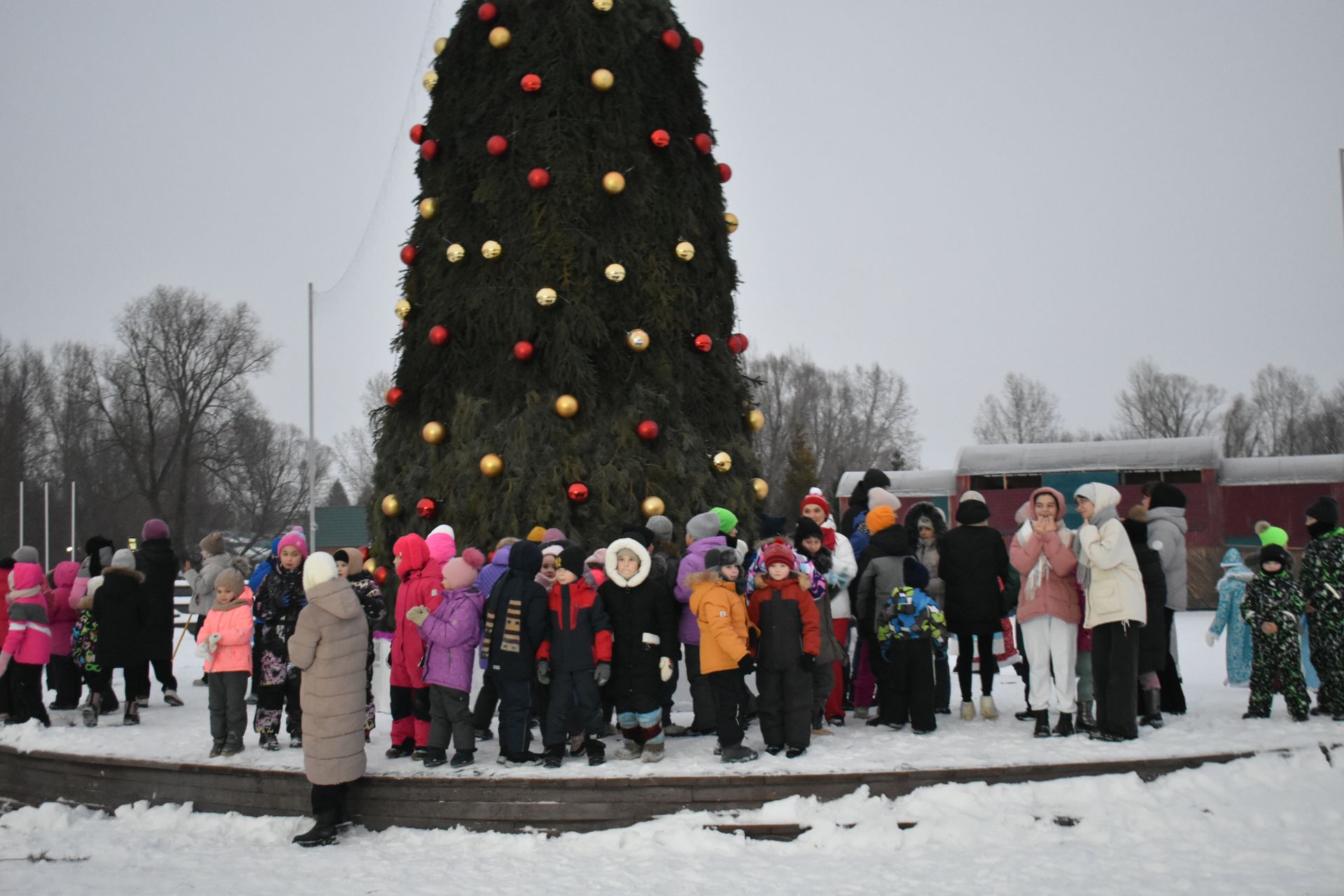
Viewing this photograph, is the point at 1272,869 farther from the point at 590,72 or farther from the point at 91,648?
the point at 91,648

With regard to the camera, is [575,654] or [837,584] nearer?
[575,654]

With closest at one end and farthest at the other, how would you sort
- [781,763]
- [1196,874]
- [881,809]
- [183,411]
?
[1196,874], [881,809], [781,763], [183,411]

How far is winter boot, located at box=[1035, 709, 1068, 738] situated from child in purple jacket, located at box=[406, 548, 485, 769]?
Result: 410 centimetres

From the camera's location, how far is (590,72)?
1069 cm

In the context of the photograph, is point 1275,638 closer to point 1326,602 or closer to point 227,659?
point 1326,602

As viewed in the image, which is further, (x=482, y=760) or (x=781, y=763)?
(x=482, y=760)

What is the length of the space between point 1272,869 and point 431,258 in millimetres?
8624

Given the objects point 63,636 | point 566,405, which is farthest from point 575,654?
point 63,636

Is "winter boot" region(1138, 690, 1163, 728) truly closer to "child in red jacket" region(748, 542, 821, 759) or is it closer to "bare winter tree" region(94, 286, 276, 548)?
"child in red jacket" region(748, 542, 821, 759)

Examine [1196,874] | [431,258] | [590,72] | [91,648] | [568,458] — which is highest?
[590,72]

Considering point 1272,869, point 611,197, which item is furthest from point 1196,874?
point 611,197

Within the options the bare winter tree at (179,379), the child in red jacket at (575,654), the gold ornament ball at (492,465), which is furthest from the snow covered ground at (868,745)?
the bare winter tree at (179,379)

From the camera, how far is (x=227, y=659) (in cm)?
863

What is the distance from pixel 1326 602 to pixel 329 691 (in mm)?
7526
